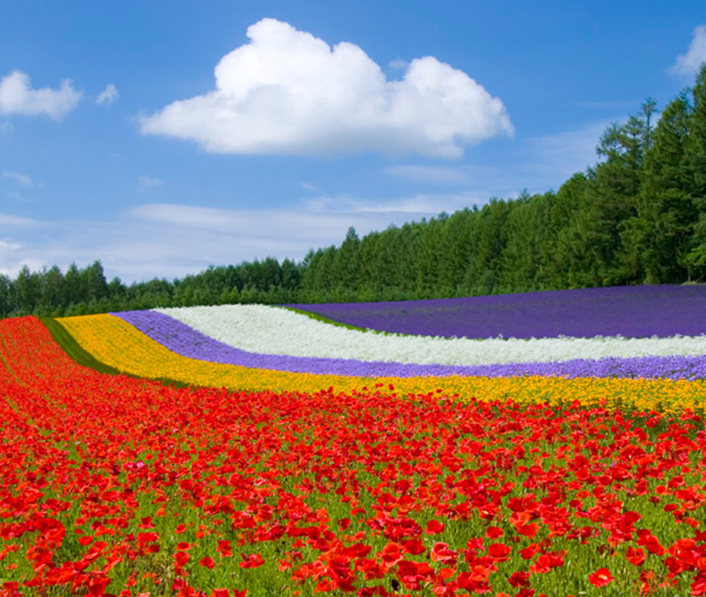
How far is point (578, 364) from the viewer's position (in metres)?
15.5

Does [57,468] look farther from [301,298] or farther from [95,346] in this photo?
[301,298]

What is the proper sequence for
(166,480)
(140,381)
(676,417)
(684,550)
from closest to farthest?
(684,550) < (166,480) < (676,417) < (140,381)

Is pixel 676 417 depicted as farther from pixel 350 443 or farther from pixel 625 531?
pixel 625 531

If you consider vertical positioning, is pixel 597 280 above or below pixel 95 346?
above

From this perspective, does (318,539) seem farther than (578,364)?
No

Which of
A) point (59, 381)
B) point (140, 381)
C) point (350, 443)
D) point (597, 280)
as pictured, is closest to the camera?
point (350, 443)

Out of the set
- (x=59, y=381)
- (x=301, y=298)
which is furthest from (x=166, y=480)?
(x=301, y=298)

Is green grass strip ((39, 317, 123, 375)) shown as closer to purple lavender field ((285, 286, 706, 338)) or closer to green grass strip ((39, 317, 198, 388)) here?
green grass strip ((39, 317, 198, 388))

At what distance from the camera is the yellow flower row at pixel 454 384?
10953 millimetres

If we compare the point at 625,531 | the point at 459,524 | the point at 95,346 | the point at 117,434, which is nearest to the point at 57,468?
the point at 117,434

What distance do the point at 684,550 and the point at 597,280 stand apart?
2288 inches

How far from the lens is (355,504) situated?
5285 millimetres

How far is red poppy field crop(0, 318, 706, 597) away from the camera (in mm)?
3852

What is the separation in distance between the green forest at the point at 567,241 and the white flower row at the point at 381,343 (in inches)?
605
